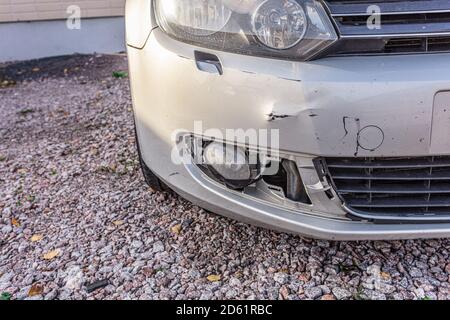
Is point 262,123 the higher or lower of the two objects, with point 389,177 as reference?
higher

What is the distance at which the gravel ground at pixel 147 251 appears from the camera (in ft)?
6.37

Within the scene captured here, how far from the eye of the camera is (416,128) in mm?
1586

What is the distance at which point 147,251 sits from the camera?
85.6 inches

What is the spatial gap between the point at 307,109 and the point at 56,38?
17.1 feet

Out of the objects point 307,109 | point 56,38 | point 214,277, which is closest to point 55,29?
point 56,38

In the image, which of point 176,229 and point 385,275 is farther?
point 176,229

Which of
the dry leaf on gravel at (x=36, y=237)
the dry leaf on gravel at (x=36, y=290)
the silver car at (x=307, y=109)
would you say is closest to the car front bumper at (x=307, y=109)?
the silver car at (x=307, y=109)

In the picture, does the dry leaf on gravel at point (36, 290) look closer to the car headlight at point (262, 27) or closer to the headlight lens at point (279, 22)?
the car headlight at point (262, 27)

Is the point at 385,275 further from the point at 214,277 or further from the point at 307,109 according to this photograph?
the point at 307,109

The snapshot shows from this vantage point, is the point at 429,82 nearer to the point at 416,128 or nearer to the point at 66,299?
the point at 416,128

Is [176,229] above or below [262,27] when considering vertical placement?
below

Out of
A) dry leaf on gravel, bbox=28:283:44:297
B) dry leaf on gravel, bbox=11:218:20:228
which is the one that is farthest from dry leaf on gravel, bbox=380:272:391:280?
dry leaf on gravel, bbox=11:218:20:228
